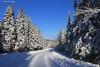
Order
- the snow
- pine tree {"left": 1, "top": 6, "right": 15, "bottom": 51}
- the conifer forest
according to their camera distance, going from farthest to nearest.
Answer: pine tree {"left": 1, "top": 6, "right": 15, "bottom": 51}, the conifer forest, the snow

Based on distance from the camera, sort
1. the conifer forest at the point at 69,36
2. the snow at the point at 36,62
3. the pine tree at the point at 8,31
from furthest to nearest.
Result: the pine tree at the point at 8,31 < the conifer forest at the point at 69,36 < the snow at the point at 36,62

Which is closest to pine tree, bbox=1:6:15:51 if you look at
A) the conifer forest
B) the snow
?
the conifer forest

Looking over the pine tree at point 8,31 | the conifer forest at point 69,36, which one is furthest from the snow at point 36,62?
the pine tree at point 8,31

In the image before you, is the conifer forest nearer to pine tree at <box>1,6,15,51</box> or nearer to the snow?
pine tree at <box>1,6,15,51</box>

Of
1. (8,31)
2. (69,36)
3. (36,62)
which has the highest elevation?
(8,31)

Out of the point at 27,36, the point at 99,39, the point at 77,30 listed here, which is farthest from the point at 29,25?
the point at 99,39

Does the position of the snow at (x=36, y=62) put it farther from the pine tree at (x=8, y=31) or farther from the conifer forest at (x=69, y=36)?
the pine tree at (x=8, y=31)

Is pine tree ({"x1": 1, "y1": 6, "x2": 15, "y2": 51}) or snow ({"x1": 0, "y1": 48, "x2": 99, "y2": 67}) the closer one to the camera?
snow ({"x1": 0, "y1": 48, "x2": 99, "y2": 67})

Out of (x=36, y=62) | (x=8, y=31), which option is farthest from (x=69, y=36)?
(x=36, y=62)

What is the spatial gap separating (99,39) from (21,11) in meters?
55.0

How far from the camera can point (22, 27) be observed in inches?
2662

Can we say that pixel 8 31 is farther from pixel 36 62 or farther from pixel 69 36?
pixel 36 62

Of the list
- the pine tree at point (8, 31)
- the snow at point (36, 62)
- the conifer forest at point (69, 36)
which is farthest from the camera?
the pine tree at point (8, 31)

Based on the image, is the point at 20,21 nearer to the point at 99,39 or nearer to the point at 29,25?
the point at 29,25
